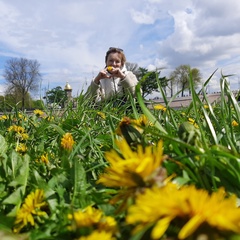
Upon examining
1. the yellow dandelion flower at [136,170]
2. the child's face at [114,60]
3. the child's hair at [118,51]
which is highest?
the child's hair at [118,51]

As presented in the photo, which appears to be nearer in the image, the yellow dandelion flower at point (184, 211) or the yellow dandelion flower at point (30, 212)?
the yellow dandelion flower at point (184, 211)

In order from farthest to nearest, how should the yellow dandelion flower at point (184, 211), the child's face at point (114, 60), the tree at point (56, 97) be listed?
the child's face at point (114, 60)
the tree at point (56, 97)
the yellow dandelion flower at point (184, 211)

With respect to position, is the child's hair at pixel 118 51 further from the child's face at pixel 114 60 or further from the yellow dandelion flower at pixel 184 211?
the yellow dandelion flower at pixel 184 211

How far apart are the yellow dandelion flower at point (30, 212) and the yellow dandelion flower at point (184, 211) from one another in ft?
0.58

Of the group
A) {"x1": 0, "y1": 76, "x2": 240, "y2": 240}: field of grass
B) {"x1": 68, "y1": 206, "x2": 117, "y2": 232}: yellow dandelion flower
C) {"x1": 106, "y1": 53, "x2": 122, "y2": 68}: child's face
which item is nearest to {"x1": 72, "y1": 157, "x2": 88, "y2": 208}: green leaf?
{"x1": 0, "y1": 76, "x2": 240, "y2": 240}: field of grass

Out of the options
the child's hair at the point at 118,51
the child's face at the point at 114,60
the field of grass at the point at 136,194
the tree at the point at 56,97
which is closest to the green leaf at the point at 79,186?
the field of grass at the point at 136,194

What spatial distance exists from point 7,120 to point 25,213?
1.19m

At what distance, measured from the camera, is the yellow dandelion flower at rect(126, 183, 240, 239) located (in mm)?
232

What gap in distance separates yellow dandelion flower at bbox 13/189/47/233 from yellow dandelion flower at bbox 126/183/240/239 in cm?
18

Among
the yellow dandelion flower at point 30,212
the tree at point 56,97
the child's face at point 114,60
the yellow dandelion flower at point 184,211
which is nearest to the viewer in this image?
the yellow dandelion flower at point 184,211

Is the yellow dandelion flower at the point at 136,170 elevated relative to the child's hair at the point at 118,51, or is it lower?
lower

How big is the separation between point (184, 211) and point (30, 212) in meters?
0.21

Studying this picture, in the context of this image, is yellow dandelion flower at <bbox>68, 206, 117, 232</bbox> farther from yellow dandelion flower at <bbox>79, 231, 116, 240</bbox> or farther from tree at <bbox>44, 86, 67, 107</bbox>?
tree at <bbox>44, 86, 67, 107</bbox>

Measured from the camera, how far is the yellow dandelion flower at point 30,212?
37cm
